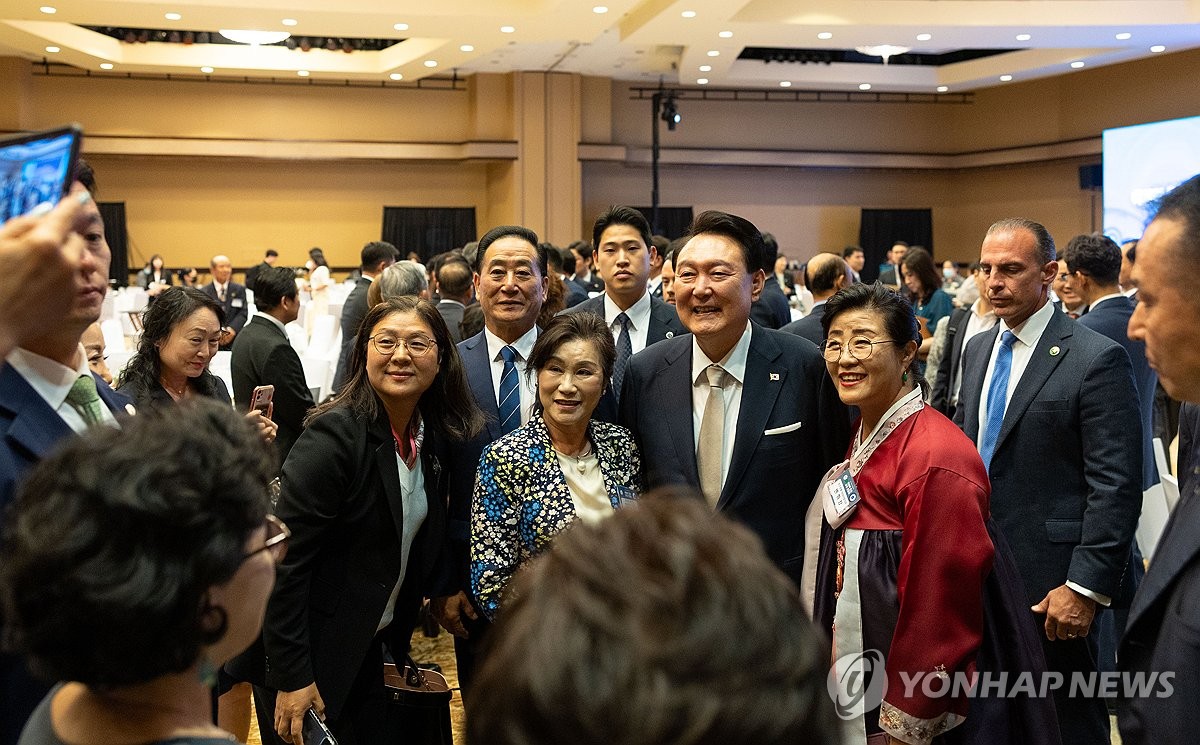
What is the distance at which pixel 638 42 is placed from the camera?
14.6 meters

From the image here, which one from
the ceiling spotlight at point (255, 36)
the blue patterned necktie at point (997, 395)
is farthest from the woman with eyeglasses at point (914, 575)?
the ceiling spotlight at point (255, 36)

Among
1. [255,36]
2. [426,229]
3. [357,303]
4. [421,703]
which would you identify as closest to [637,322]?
[421,703]

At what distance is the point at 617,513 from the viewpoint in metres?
0.89

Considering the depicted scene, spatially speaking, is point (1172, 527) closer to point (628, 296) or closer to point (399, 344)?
point (399, 344)

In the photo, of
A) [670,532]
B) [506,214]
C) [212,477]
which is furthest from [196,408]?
[506,214]

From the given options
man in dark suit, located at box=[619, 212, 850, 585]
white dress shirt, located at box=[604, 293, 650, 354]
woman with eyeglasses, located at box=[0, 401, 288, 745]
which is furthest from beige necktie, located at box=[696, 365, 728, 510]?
woman with eyeglasses, located at box=[0, 401, 288, 745]

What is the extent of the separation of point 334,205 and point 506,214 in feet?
10.1

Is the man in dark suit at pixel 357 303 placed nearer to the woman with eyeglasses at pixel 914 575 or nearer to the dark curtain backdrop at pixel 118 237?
the woman with eyeglasses at pixel 914 575

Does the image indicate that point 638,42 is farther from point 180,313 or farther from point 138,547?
point 138,547

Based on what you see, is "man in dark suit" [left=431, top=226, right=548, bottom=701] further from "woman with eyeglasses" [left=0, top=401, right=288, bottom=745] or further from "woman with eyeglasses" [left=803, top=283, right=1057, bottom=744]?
"woman with eyeglasses" [left=0, top=401, right=288, bottom=745]

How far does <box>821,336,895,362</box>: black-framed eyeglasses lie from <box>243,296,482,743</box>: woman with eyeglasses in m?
1.01

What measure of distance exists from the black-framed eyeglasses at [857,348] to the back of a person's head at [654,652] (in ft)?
6.19

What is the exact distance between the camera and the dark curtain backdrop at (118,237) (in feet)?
57.8

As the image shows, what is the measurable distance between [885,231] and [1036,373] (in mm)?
17446
